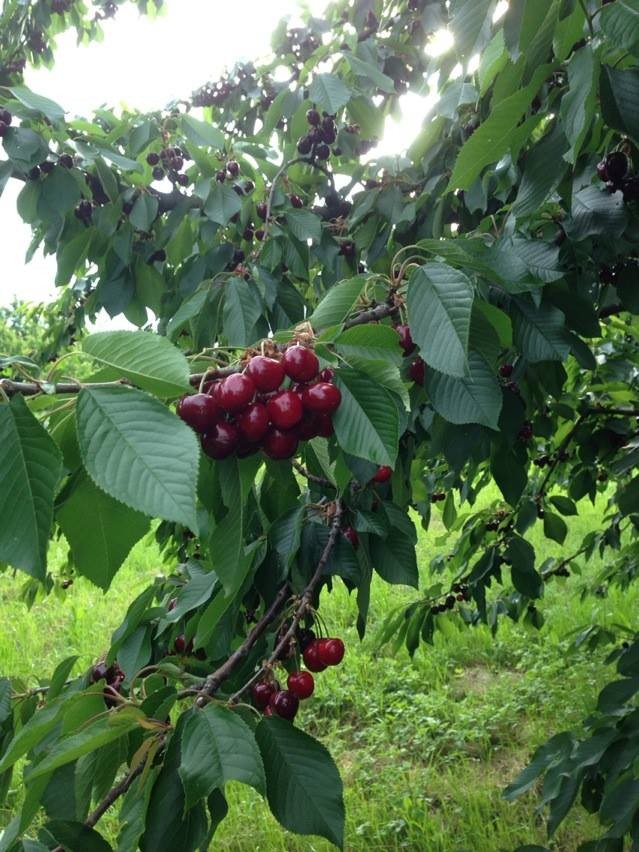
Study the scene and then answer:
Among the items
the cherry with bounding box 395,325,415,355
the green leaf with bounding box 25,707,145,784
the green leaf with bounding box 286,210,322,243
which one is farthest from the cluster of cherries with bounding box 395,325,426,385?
the green leaf with bounding box 286,210,322,243

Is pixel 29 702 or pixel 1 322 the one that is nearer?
pixel 29 702

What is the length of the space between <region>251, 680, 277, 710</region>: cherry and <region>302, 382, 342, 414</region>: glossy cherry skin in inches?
20.0

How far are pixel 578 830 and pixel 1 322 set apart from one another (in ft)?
25.3

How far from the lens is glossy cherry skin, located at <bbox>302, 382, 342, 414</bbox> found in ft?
2.64

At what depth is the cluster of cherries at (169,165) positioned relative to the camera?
2.31 metres

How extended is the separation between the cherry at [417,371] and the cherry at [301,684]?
0.47m

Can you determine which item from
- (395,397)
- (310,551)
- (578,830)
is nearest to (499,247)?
(395,397)

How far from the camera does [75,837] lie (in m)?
0.91

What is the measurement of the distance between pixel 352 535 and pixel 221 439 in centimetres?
67

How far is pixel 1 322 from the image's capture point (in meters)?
8.64

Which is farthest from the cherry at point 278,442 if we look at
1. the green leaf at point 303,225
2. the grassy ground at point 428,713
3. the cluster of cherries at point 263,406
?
the grassy ground at point 428,713

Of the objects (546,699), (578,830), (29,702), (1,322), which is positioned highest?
(1,322)

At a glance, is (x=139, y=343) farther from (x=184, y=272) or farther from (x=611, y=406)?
(x=611, y=406)

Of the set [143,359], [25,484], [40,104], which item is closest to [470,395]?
[143,359]
